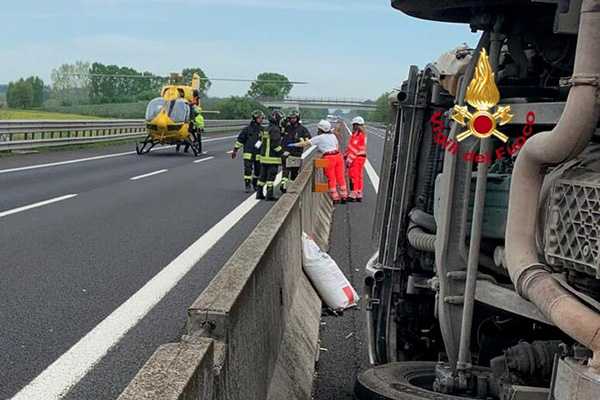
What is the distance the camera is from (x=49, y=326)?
22.9ft

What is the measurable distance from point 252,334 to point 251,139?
15205mm

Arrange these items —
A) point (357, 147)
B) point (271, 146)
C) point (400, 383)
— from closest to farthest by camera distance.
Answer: point (400, 383), point (271, 146), point (357, 147)

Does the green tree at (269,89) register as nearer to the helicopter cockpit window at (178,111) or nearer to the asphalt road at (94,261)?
the helicopter cockpit window at (178,111)

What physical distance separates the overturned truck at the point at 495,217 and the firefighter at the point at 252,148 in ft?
44.7

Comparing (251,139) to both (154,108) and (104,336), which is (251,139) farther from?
(154,108)

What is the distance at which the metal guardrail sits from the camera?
1035 inches

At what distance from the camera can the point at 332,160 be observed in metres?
17.7

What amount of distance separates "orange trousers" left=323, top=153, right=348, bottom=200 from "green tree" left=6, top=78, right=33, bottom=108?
273 ft

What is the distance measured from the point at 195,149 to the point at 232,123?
40169mm

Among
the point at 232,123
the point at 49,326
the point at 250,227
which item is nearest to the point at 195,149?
the point at 250,227

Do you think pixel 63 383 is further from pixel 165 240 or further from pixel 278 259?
pixel 165 240

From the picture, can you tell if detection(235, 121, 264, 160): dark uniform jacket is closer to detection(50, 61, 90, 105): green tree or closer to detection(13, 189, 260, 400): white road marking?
detection(13, 189, 260, 400): white road marking

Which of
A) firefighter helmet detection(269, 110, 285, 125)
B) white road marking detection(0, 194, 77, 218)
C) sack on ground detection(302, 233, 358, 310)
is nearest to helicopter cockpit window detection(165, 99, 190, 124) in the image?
firefighter helmet detection(269, 110, 285, 125)

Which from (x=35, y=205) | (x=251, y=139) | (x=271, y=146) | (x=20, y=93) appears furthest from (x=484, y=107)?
(x=20, y=93)
